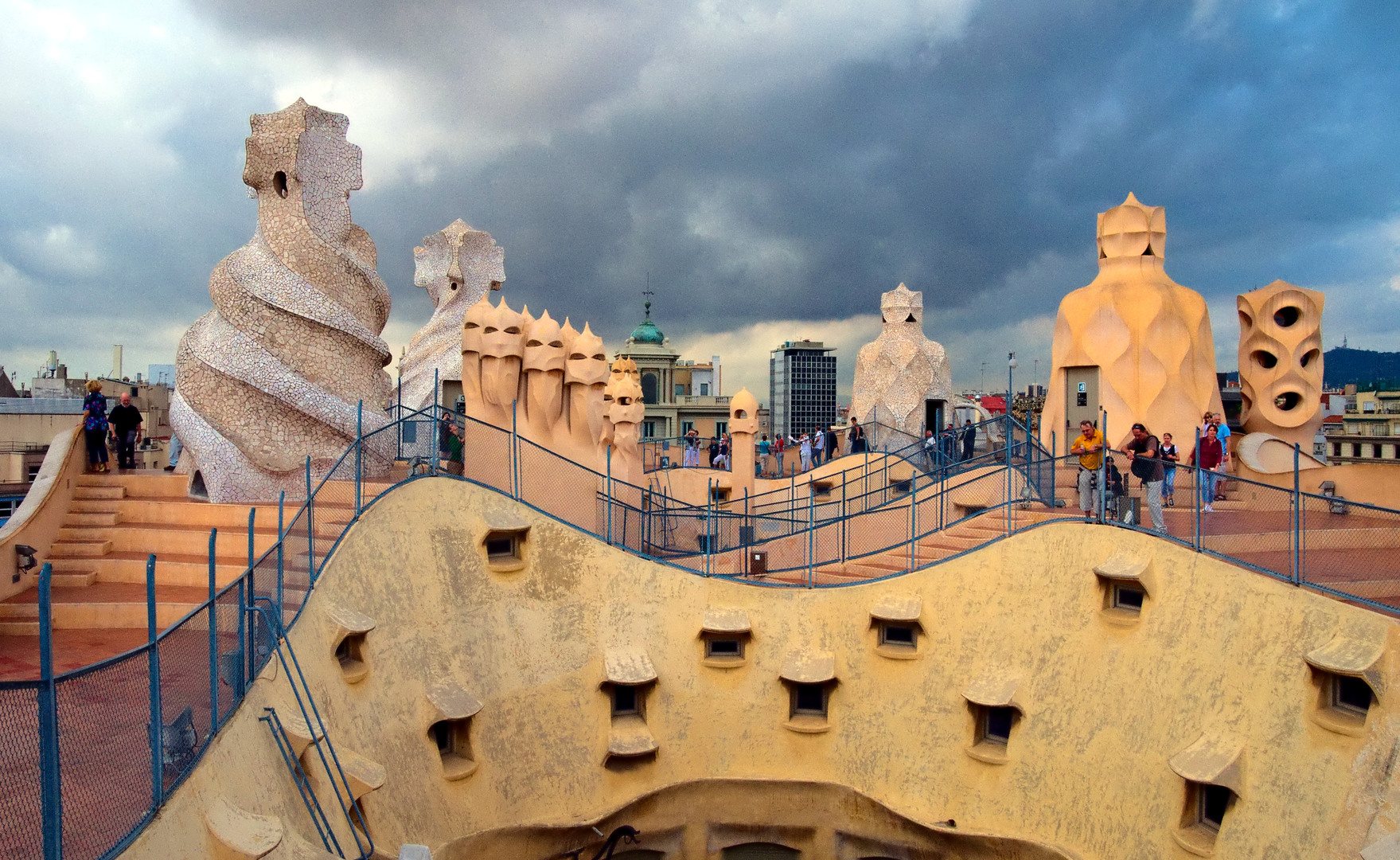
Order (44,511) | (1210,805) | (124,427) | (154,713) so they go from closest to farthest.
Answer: (154,713), (1210,805), (44,511), (124,427)

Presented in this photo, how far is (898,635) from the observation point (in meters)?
13.8

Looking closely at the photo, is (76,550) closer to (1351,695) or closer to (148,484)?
(148,484)

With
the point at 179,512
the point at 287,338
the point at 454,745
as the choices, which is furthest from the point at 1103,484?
the point at 179,512

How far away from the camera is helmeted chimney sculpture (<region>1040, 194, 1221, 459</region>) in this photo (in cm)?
1836

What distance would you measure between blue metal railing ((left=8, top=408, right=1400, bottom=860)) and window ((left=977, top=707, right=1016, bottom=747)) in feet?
7.02

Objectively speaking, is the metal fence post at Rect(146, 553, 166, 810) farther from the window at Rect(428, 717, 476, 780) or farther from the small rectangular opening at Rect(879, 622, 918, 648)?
the small rectangular opening at Rect(879, 622, 918, 648)

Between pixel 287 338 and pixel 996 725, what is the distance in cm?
1167

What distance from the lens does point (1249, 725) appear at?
10.3 m

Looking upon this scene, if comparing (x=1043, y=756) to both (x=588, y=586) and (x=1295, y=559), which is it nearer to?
(x=1295, y=559)

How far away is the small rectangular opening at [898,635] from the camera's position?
538 inches

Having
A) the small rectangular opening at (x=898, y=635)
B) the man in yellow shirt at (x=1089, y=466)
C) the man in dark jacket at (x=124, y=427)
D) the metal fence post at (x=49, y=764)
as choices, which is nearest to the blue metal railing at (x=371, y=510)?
the metal fence post at (x=49, y=764)

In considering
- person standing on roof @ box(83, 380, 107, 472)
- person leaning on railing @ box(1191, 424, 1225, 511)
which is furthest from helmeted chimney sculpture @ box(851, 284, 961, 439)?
person standing on roof @ box(83, 380, 107, 472)

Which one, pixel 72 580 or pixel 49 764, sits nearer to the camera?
pixel 49 764

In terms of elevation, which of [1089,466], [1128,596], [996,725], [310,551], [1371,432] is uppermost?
[1371,432]
